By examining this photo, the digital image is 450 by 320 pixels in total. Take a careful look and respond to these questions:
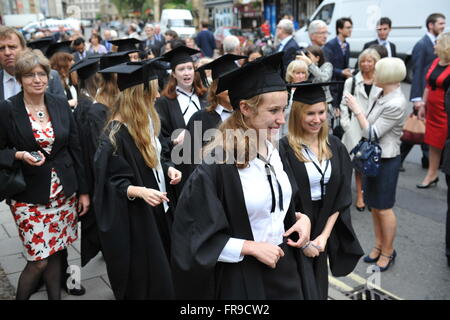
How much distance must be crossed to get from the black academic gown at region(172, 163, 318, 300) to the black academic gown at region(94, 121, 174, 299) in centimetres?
101

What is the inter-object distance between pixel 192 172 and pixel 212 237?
73 centimetres

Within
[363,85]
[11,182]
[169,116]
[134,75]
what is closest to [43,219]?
[11,182]

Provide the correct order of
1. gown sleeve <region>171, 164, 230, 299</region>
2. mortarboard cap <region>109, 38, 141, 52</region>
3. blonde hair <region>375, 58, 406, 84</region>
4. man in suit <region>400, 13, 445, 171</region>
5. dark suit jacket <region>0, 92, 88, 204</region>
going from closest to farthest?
1. gown sleeve <region>171, 164, 230, 299</region>
2. dark suit jacket <region>0, 92, 88, 204</region>
3. blonde hair <region>375, 58, 406, 84</region>
4. mortarboard cap <region>109, 38, 141, 52</region>
5. man in suit <region>400, 13, 445, 171</region>

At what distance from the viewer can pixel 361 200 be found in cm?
577

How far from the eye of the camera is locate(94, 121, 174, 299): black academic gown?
308 centimetres

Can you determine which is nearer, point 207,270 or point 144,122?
point 207,270

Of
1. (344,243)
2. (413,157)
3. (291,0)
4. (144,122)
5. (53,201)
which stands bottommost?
(413,157)

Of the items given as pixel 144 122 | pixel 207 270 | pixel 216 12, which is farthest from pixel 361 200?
pixel 216 12

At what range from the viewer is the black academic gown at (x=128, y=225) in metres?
3.08

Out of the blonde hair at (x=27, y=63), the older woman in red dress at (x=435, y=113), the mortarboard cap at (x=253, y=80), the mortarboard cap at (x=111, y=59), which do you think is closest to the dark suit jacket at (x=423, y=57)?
the older woman in red dress at (x=435, y=113)

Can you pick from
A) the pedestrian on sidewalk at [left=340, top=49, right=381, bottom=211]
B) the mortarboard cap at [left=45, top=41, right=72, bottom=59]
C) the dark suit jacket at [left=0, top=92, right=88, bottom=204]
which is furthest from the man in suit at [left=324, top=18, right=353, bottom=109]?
the dark suit jacket at [left=0, top=92, right=88, bottom=204]

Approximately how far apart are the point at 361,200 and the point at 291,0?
29599mm

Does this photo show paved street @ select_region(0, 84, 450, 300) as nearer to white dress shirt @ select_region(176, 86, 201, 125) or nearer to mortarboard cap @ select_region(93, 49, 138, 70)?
white dress shirt @ select_region(176, 86, 201, 125)

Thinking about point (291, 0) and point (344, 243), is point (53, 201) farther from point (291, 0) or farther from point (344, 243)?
point (291, 0)
